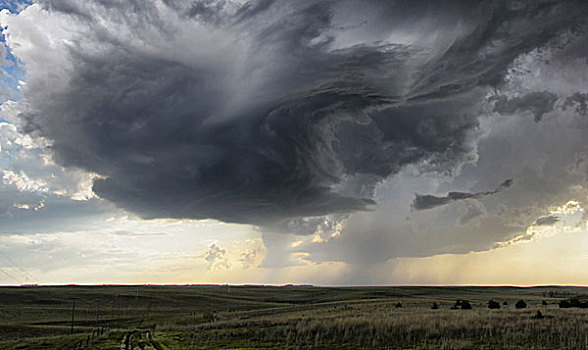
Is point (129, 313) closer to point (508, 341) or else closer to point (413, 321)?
point (413, 321)

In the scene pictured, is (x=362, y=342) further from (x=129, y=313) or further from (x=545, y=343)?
(x=129, y=313)

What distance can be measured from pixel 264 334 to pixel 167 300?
287ft

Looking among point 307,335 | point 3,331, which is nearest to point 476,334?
point 307,335

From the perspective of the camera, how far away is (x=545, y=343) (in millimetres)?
23766

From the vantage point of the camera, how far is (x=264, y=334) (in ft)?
113

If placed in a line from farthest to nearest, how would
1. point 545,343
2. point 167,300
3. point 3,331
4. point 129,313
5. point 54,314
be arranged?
point 167,300
point 129,313
point 54,314
point 3,331
point 545,343

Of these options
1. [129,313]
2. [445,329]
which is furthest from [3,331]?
[445,329]

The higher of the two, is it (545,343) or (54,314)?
(545,343)

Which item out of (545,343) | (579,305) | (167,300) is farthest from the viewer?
(167,300)

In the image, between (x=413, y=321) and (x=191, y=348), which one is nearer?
(x=191, y=348)

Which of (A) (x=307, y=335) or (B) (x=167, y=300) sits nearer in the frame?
(A) (x=307, y=335)

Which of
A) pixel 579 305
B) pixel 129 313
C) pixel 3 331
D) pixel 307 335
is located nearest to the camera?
pixel 307 335

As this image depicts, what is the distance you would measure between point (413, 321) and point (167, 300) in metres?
94.0

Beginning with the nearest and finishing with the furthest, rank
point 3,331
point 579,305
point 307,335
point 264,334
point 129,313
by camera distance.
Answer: point 307,335 < point 264,334 < point 579,305 < point 3,331 < point 129,313
